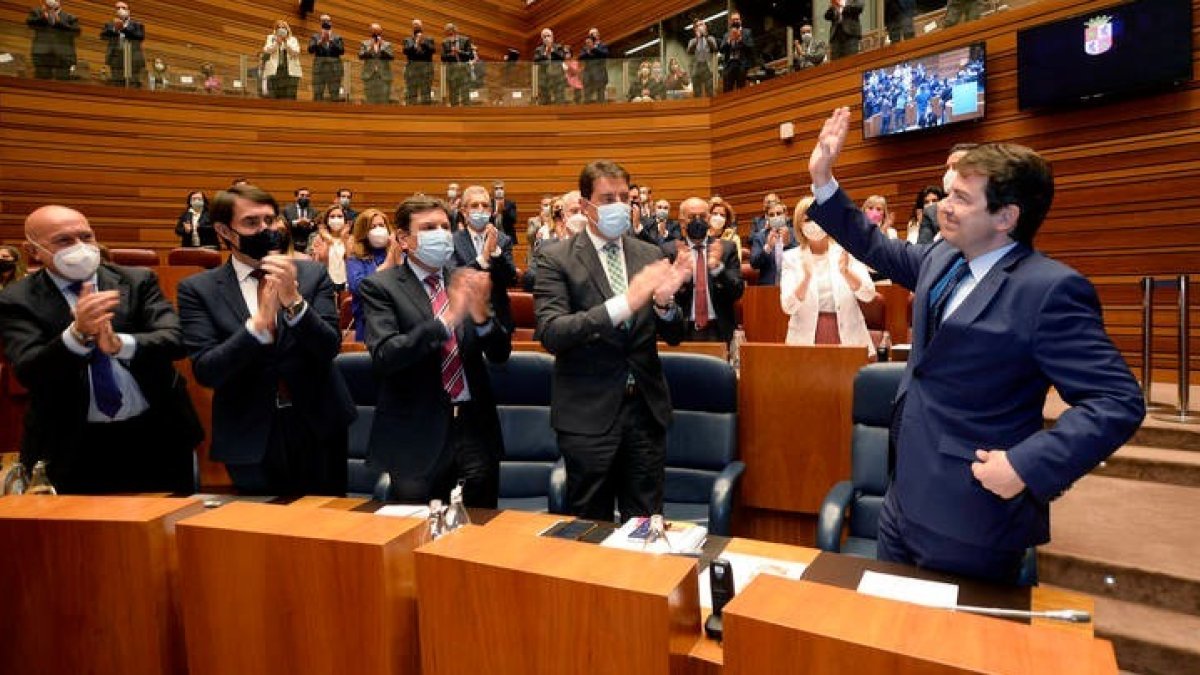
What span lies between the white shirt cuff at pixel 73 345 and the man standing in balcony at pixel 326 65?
9230 mm

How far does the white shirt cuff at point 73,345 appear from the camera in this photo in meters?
1.88

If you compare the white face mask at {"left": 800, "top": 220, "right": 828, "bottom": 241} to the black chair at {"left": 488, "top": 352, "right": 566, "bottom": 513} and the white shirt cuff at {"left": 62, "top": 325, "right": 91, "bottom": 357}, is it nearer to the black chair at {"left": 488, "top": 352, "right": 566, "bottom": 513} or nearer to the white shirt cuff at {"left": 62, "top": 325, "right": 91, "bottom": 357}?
the black chair at {"left": 488, "top": 352, "right": 566, "bottom": 513}

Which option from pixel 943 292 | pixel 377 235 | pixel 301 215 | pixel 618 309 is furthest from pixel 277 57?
pixel 943 292

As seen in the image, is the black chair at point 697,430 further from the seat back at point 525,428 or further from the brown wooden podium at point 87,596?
the brown wooden podium at point 87,596

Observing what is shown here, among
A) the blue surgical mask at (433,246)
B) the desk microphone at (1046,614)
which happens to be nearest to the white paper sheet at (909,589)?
the desk microphone at (1046,614)

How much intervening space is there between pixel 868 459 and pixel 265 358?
166 cm

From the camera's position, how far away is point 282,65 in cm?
1013

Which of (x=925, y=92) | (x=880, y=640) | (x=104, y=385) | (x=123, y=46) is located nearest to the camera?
(x=880, y=640)

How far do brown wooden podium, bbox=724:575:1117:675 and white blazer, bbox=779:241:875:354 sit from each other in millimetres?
2786

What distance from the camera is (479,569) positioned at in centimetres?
102

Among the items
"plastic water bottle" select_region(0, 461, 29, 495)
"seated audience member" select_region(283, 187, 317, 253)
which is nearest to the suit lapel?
"plastic water bottle" select_region(0, 461, 29, 495)

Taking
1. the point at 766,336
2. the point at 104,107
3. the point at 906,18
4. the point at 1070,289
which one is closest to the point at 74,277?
the point at 1070,289

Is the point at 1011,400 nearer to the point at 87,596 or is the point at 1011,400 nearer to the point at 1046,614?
the point at 1046,614

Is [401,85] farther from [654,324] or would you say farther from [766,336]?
[654,324]
